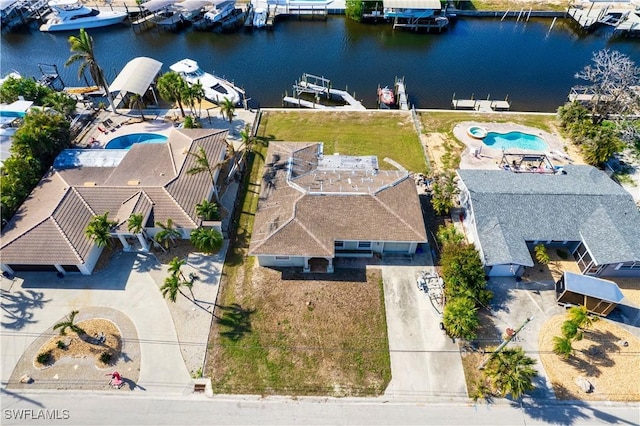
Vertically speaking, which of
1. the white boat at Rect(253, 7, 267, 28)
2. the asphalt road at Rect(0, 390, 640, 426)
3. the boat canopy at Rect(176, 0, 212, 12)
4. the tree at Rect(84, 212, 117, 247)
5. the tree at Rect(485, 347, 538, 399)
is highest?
the boat canopy at Rect(176, 0, 212, 12)

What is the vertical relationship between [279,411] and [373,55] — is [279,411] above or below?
below

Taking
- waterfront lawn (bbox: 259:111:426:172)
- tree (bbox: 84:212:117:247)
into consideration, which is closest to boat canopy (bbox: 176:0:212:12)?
waterfront lawn (bbox: 259:111:426:172)

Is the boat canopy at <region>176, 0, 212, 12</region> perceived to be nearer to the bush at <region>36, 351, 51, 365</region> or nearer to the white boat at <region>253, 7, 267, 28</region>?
the white boat at <region>253, 7, 267, 28</region>

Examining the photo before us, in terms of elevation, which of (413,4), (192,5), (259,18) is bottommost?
(259,18)

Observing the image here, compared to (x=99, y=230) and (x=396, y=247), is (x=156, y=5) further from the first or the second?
(x=396, y=247)

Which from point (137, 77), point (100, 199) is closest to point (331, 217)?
point (100, 199)

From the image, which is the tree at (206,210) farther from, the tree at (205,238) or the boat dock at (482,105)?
Answer: the boat dock at (482,105)

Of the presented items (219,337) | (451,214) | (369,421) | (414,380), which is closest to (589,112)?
(451,214)
